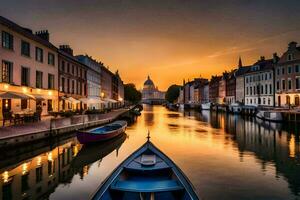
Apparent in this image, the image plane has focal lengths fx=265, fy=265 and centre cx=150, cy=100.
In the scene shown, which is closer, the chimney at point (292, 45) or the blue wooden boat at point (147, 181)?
the blue wooden boat at point (147, 181)

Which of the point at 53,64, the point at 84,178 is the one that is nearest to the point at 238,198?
the point at 84,178

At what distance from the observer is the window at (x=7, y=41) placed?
1139 inches

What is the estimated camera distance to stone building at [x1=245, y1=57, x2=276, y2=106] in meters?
76.7

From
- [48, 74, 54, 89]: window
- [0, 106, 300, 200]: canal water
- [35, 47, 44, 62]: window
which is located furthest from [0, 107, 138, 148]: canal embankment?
[35, 47, 44, 62]: window

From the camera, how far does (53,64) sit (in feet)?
138

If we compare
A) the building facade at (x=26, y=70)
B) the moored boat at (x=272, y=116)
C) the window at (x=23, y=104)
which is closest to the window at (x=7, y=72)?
the building facade at (x=26, y=70)

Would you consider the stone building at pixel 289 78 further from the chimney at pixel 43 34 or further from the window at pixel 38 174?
the window at pixel 38 174

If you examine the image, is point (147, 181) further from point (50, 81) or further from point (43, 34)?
point (43, 34)

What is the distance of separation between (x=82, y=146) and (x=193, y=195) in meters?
20.7

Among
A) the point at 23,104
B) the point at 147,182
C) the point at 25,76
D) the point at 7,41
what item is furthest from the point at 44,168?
the point at 25,76

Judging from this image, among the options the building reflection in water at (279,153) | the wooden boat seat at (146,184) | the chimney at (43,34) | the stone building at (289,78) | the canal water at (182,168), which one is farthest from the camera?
the stone building at (289,78)

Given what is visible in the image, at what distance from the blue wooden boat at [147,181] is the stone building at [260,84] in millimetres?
70648

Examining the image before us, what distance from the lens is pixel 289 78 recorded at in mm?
68188

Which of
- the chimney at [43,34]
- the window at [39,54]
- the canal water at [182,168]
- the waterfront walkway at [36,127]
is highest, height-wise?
the chimney at [43,34]
